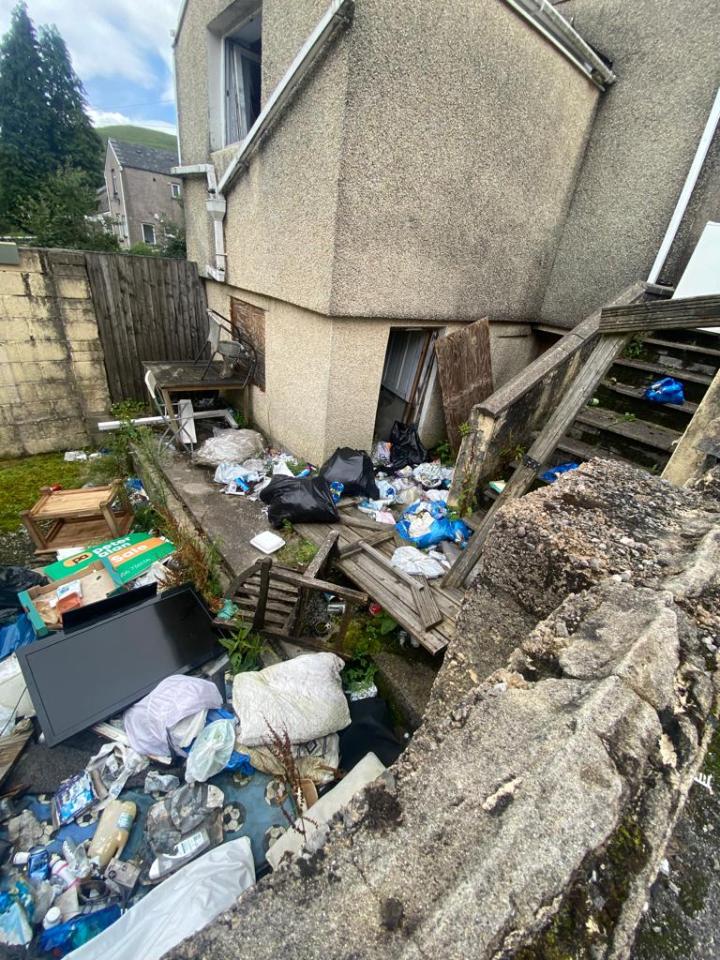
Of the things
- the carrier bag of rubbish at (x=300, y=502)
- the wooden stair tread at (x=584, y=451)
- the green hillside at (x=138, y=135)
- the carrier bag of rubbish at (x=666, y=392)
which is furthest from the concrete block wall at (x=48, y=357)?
the green hillside at (x=138, y=135)

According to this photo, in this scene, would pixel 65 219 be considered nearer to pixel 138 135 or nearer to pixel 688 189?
pixel 688 189

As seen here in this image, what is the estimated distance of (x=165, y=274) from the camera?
21.5 feet

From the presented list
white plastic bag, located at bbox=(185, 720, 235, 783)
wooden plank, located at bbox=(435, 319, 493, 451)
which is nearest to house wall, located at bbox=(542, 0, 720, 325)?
wooden plank, located at bbox=(435, 319, 493, 451)

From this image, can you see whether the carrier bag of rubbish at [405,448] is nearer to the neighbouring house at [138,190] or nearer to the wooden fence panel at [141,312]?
the wooden fence panel at [141,312]

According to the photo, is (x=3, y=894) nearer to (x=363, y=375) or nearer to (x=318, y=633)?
(x=318, y=633)

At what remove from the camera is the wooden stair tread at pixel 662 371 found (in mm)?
3943

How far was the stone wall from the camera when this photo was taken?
61 centimetres

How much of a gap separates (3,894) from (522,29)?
7.83 meters

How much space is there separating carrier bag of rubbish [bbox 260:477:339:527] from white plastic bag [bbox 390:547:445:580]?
0.91 meters

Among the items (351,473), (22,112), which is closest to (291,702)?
(351,473)

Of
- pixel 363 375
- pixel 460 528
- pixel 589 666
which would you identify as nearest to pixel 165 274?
pixel 363 375

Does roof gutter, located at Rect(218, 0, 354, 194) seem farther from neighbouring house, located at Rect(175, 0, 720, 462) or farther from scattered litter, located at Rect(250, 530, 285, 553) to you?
scattered litter, located at Rect(250, 530, 285, 553)

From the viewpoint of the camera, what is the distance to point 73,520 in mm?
4656

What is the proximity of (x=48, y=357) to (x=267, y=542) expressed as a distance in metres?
4.67
